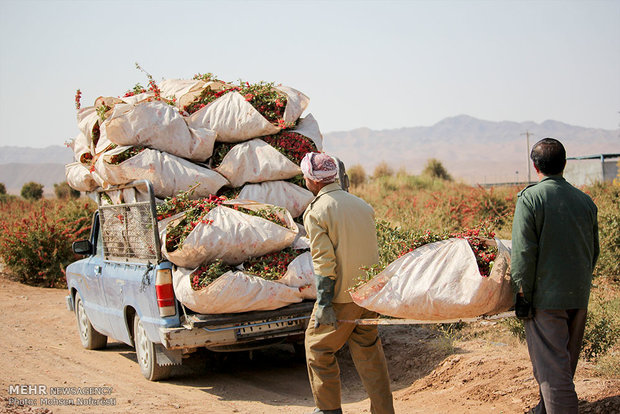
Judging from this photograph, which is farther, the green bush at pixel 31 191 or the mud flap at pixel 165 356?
the green bush at pixel 31 191

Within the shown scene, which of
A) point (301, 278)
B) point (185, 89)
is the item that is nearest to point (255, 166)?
point (185, 89)

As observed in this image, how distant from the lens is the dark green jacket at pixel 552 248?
13.1 feet

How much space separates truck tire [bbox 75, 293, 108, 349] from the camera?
8.80 m

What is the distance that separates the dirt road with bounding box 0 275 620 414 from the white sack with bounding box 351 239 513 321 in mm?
1414

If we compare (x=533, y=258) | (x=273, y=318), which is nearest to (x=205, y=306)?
(x=273, y=318)

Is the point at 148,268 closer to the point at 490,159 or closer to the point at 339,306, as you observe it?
the point at 339,306

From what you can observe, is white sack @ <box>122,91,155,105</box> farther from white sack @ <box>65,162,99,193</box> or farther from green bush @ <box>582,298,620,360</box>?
green bush @ <box>582,298,620,360</box>

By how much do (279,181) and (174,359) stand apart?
2367 millimetres

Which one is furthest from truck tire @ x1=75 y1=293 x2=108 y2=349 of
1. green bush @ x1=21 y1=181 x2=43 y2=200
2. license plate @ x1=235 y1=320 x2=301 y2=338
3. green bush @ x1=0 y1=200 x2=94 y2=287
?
green bush @ x1=21 y1=181 x2=43 y2=200

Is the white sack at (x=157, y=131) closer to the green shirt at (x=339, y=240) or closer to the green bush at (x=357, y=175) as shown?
the green shirt at (x=339, y=240)

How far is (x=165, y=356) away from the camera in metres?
6.63

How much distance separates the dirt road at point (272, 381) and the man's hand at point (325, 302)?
1.67 m

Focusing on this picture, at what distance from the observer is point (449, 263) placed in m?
4.34

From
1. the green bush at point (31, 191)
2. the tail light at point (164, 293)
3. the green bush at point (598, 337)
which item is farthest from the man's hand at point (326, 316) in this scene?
the green bush at point (31, 191)
